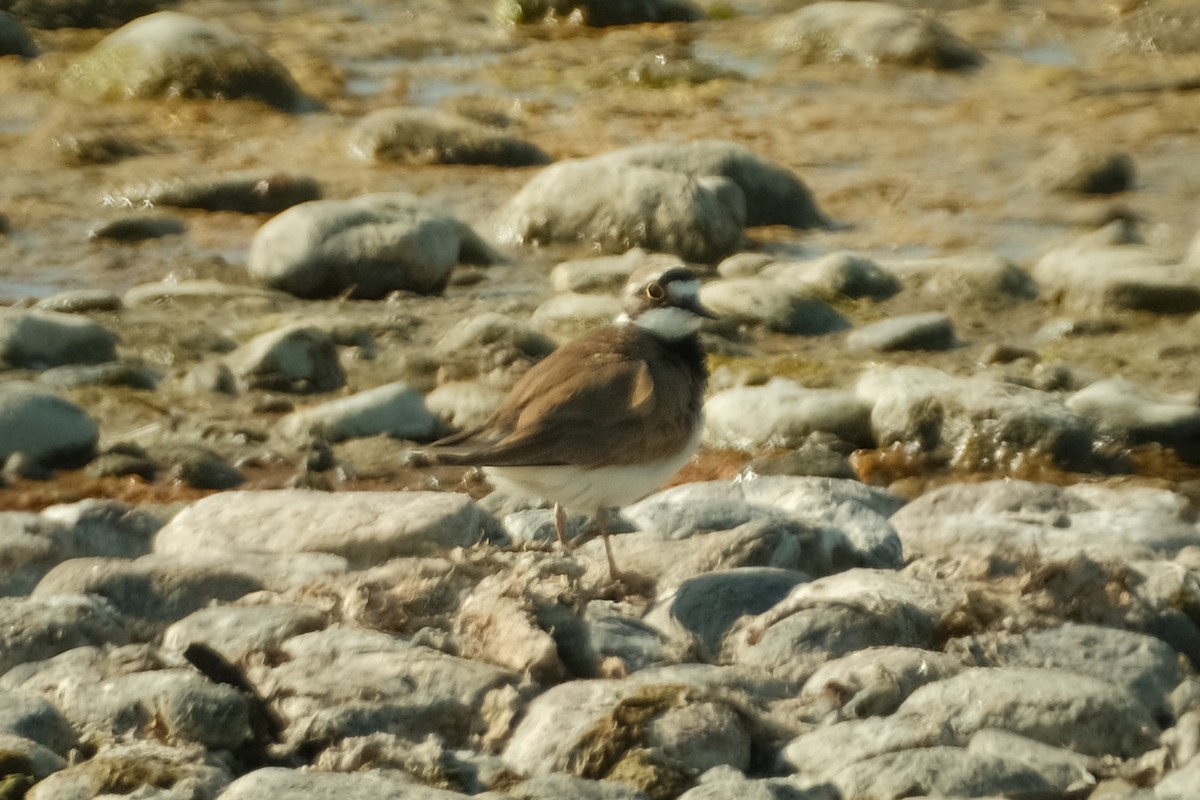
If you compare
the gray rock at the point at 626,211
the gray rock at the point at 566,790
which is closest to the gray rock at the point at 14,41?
the gray rock at the point at 626,211

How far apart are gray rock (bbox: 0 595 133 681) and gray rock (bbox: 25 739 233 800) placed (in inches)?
34.2

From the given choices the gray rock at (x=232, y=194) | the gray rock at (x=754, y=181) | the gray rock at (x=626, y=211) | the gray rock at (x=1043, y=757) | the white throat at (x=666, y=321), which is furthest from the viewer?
the gray rock at (x=232, y=194)

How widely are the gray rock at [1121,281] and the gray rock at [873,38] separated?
5.78m

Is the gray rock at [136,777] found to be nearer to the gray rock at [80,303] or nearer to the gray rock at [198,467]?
the gray rock at [198,467]

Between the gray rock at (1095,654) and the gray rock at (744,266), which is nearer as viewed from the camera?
the gray rock at (1095,654)

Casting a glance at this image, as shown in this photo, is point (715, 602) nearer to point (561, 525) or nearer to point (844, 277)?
point (561, 525)

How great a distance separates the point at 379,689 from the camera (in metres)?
5.24

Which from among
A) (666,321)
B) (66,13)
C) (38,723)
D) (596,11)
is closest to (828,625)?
(666,321)

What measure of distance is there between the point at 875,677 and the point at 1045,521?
203cm

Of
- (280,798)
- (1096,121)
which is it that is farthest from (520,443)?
(1096,121)

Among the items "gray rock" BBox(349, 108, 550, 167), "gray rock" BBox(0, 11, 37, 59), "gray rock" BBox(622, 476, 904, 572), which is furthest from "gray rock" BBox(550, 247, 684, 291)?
"gray rock" BBox(0, 11, 37, 59)

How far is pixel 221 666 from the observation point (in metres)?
5.30

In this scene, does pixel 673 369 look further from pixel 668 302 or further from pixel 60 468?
pixel 60 468

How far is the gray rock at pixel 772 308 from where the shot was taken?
10.7 m
